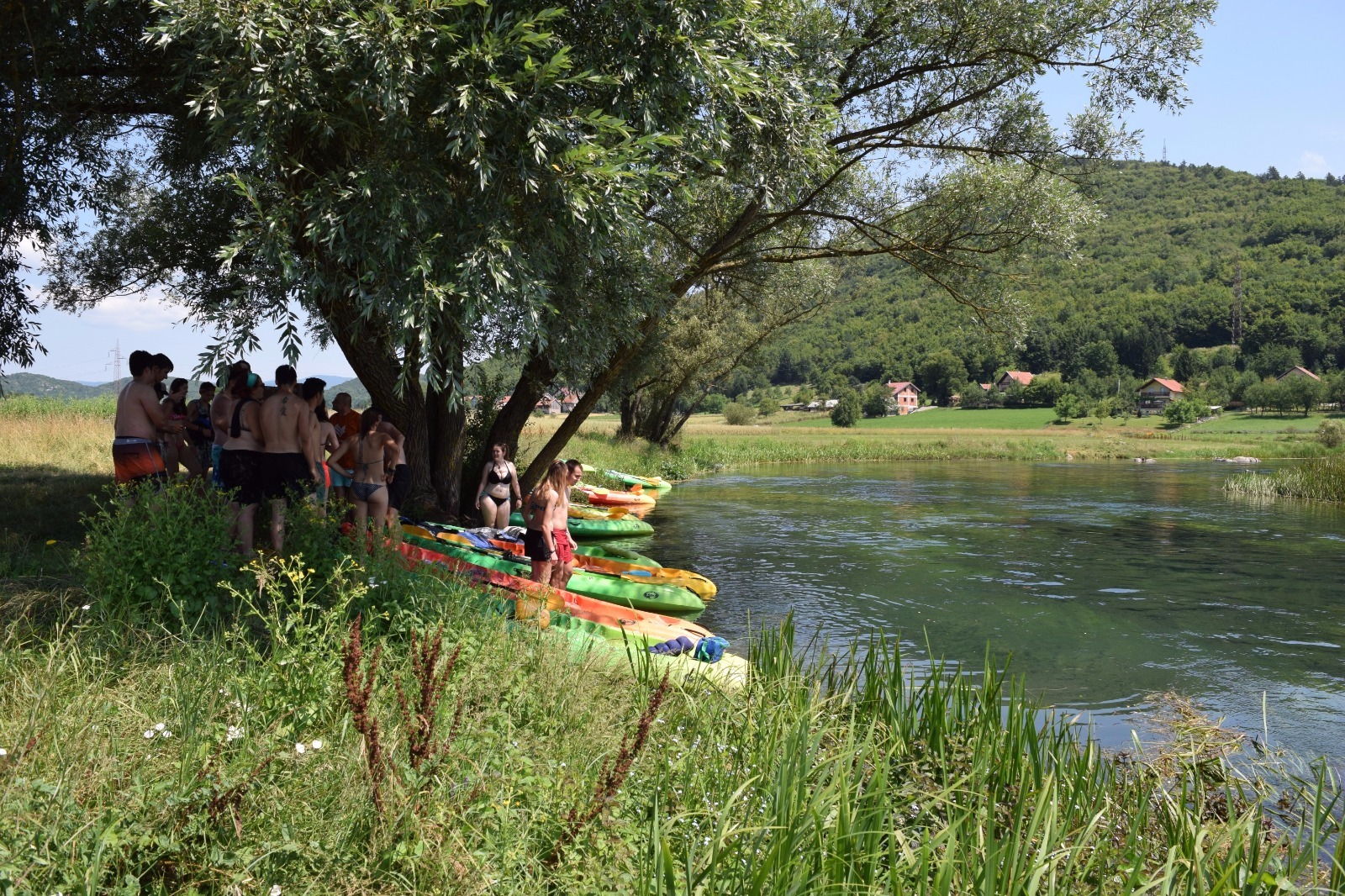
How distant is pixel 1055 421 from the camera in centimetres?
7056

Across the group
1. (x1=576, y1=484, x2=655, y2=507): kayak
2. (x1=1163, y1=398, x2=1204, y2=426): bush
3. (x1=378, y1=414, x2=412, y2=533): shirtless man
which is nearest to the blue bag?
(x1=378, y1=414, x2=412, y2=533): shirtless man

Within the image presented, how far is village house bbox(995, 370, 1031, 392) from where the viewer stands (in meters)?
88.8

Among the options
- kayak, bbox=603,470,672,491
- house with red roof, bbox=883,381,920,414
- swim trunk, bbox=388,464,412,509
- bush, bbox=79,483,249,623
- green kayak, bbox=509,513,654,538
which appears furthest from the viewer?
house with red roof, bbox=883,381,920,414

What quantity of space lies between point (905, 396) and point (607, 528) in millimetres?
76872

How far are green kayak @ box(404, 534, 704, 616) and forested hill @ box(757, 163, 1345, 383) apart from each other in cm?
6863

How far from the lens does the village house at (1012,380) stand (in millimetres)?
88750

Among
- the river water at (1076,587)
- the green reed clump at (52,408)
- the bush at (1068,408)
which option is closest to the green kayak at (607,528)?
the river water at (1076,587)

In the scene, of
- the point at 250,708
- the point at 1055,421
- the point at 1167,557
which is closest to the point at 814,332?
the point at 1055,421

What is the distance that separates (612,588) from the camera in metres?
11.2

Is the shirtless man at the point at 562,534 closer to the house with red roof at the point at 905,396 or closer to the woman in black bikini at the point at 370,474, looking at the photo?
the woman in black bikini at the point at 370,474

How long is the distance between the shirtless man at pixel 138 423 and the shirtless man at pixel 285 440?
1155mm

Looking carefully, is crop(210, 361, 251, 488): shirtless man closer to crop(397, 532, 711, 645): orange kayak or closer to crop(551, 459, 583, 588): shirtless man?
crop(397, 532, 711, 645): orange kayak

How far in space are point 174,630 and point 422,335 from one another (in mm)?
2550

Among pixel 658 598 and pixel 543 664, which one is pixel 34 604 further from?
pixel 658 598
